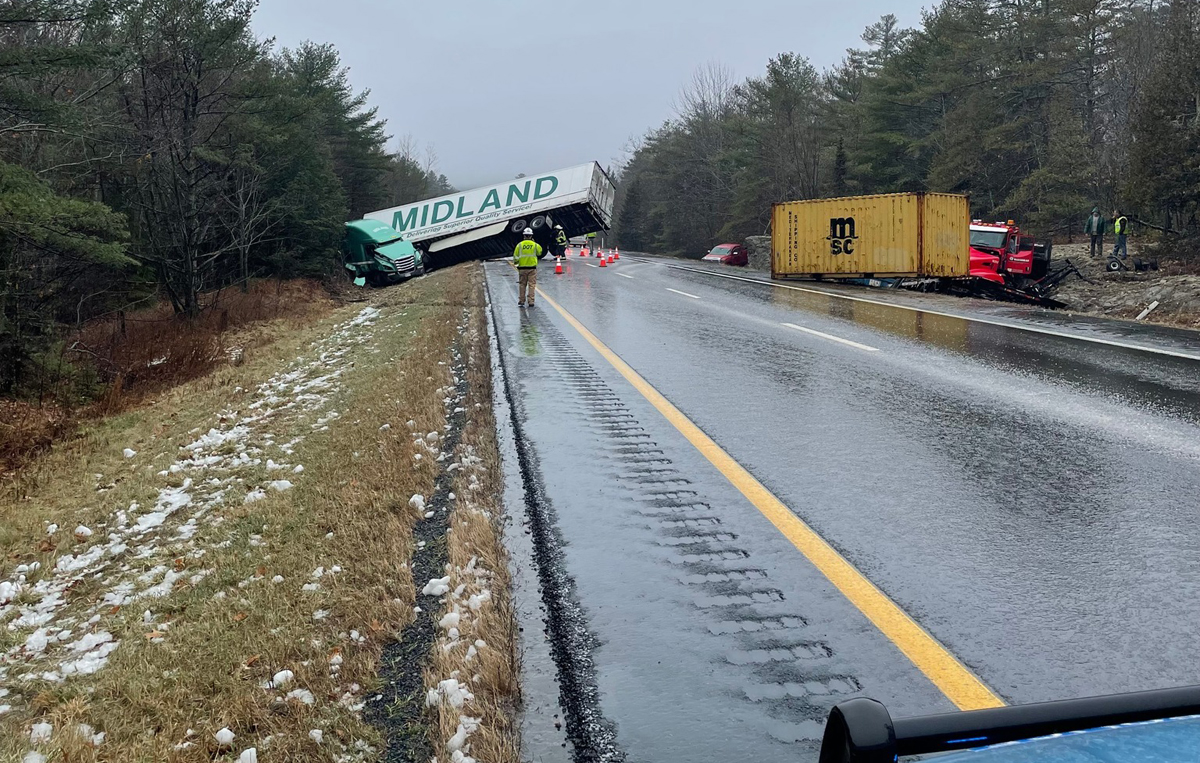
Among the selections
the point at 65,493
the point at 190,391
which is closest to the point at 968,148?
the point at 190,391

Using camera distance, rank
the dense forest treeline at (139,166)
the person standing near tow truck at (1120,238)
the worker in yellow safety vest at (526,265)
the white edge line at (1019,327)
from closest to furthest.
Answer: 1. the white edge line at (1019,327)
2. the dense forest treeline at (139,166)
3. the worker in yellow safety vest at (526,265)
4. the person standing near tow truck at (1120,238)

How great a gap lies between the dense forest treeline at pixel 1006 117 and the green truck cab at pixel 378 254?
74.4 feet

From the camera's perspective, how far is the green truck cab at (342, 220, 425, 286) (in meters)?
36.1

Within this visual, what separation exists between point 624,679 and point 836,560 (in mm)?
1420

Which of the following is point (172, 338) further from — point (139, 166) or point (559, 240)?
point (559, 240)

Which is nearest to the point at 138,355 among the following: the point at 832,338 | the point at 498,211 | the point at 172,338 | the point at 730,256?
the point at 172,338

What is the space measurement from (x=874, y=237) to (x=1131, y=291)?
20.4 ft

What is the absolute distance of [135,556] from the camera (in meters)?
6.98

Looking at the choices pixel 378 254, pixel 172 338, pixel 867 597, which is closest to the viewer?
pixel 867 597

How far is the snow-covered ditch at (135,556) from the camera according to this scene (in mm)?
5152

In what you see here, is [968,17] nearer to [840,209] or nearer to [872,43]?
[872,43]

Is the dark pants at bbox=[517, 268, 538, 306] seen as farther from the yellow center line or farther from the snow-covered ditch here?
the yellow center line

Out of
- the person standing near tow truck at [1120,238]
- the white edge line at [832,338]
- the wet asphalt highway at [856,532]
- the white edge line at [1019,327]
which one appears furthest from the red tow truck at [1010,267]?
the wet asphalt highway at [856,532]

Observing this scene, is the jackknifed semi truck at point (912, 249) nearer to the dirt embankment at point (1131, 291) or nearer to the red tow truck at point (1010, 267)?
the red tow truck at point (1010, 267)
